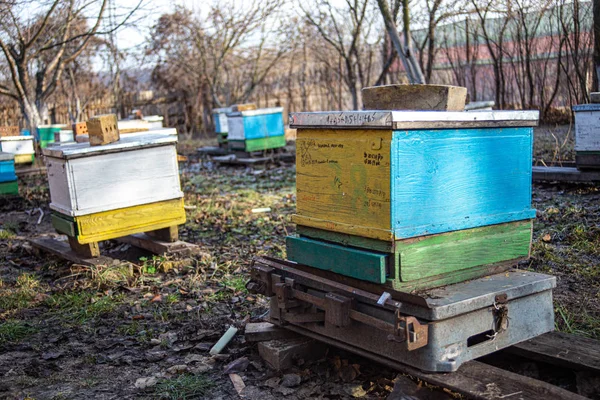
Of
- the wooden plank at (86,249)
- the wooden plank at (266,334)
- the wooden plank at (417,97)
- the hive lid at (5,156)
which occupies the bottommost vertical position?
the wooden plank at (266,334)

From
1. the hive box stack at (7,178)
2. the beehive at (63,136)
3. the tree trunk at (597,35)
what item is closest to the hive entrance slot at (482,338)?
the tree trunk at (597,35)

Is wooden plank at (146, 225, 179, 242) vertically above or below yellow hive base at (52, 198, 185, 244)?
below

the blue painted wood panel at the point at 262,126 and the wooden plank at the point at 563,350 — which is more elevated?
the blue painted wood panel at the point at 262,126

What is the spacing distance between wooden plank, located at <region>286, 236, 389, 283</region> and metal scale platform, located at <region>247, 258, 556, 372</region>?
0.07 metres

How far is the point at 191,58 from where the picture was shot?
63.7 feet

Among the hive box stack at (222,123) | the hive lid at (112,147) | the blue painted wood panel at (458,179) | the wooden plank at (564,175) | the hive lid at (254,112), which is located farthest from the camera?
the hive box stack at (222,123)

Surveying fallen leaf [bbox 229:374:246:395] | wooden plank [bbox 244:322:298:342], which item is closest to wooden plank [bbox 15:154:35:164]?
wooden plank [bbox 244:322:298:342]

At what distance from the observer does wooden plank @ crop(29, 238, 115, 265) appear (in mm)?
5383

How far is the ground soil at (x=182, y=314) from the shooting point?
3182 millimetres

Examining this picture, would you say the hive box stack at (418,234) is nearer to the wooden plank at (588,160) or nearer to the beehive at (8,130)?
the wooden plank at (588,160)

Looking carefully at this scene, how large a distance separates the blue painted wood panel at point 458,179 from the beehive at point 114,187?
10.8 ft

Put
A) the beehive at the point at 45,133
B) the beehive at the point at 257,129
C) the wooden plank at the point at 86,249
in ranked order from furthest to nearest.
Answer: the beehive at the point at 45,133 < the beehive at the point at 257,129 < the wooden plank at the point at 86,249

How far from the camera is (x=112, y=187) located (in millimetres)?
5348

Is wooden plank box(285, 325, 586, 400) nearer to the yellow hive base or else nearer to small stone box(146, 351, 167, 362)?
small stone box(146, 351, 167, 362)
